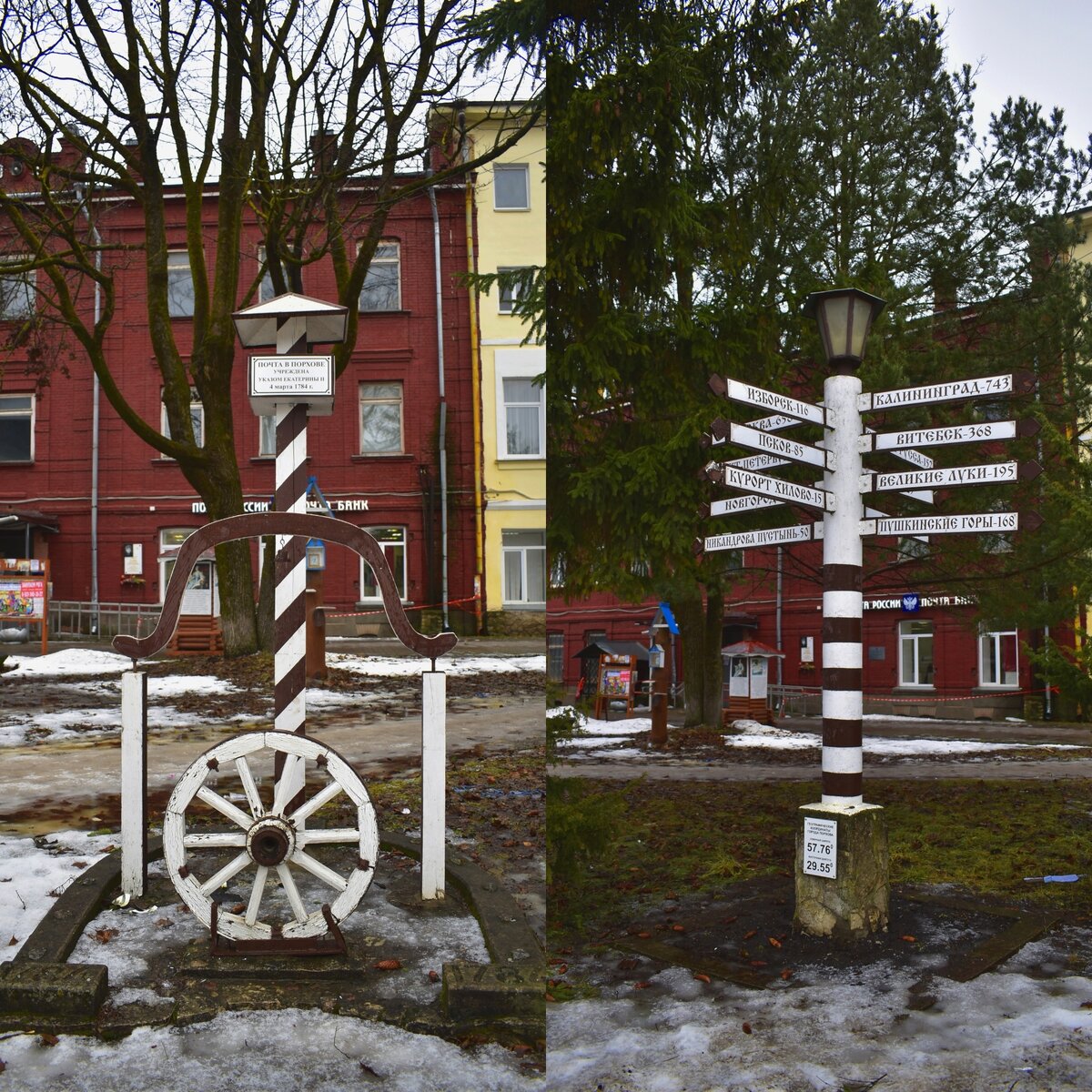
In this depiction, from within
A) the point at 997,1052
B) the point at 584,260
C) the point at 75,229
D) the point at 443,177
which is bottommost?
the point at 997,1052

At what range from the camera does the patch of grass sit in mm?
2166

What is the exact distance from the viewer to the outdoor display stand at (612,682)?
6.47 feet

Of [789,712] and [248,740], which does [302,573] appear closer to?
[248,740]

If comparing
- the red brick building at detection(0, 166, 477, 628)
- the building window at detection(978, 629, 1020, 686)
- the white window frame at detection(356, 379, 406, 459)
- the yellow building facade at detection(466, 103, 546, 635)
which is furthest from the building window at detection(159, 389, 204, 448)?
the building window at detection(978, 629, 1020, 686)

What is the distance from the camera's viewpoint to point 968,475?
7.75ft

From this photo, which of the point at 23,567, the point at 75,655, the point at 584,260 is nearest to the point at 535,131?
the point at 584,260

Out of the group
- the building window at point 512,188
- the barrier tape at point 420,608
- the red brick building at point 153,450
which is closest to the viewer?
the building window at point 512,188

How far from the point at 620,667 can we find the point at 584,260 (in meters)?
0.72

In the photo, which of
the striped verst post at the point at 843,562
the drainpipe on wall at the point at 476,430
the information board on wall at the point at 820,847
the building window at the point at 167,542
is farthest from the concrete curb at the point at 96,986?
the building window at the point at 167,542

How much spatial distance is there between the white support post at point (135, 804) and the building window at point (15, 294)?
452 cm

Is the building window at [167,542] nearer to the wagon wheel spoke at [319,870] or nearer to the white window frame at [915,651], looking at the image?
the wagon wheel spoke at [319,870]

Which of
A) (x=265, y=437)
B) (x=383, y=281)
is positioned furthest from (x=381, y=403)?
(x=265, y=437)

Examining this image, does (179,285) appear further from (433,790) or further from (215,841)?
(215,841)

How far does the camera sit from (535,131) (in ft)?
6.90
